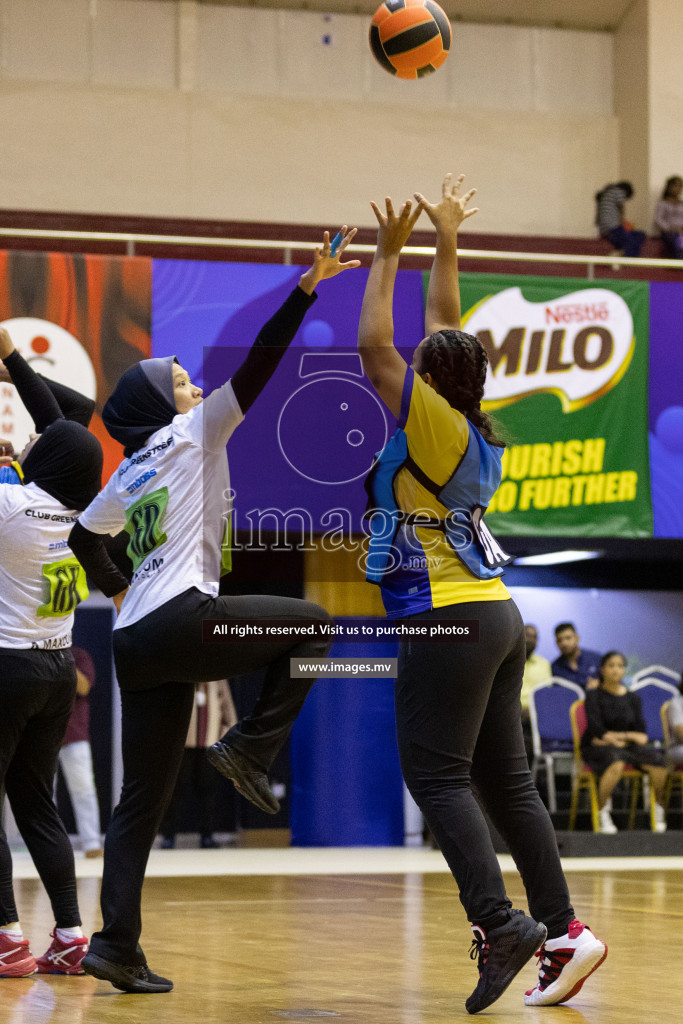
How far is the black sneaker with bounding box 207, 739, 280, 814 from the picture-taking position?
3.63 meters

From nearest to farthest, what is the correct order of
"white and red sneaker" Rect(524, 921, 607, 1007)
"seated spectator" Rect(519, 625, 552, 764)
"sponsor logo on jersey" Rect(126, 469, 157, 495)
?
"white and red sneaker" Rect(524, 921, 607, 1007), "sponsor logo on jersey" Rect(126, 469, 157, 495), "seated spectator" Rect(519, 625, 552, 764)

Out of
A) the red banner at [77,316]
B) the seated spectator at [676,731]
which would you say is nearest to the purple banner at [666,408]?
the seated spectator at [676,731]

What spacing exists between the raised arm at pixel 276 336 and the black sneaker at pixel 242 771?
942 millimetres

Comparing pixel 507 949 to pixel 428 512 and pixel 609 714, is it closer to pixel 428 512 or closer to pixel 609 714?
pixel 428 512

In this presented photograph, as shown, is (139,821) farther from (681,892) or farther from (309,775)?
(309,775)

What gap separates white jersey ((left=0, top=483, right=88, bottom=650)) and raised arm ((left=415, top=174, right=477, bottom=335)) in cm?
145

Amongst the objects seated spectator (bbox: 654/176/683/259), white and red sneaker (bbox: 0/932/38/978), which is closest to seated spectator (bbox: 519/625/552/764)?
seated spectator (bbox: 654/176/683/259)

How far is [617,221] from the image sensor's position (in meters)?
15.4

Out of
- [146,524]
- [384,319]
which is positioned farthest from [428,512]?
[146,524]

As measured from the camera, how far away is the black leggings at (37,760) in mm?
4332

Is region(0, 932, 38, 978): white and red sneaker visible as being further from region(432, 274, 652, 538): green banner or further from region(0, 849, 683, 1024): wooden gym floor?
region(432, 274, 652, 538): green banner

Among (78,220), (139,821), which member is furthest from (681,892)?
(78,220)

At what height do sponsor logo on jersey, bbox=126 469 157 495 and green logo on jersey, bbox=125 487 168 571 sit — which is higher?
sponsor logo on jersey, bbox=126 469 157 495

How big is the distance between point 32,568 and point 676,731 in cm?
756
